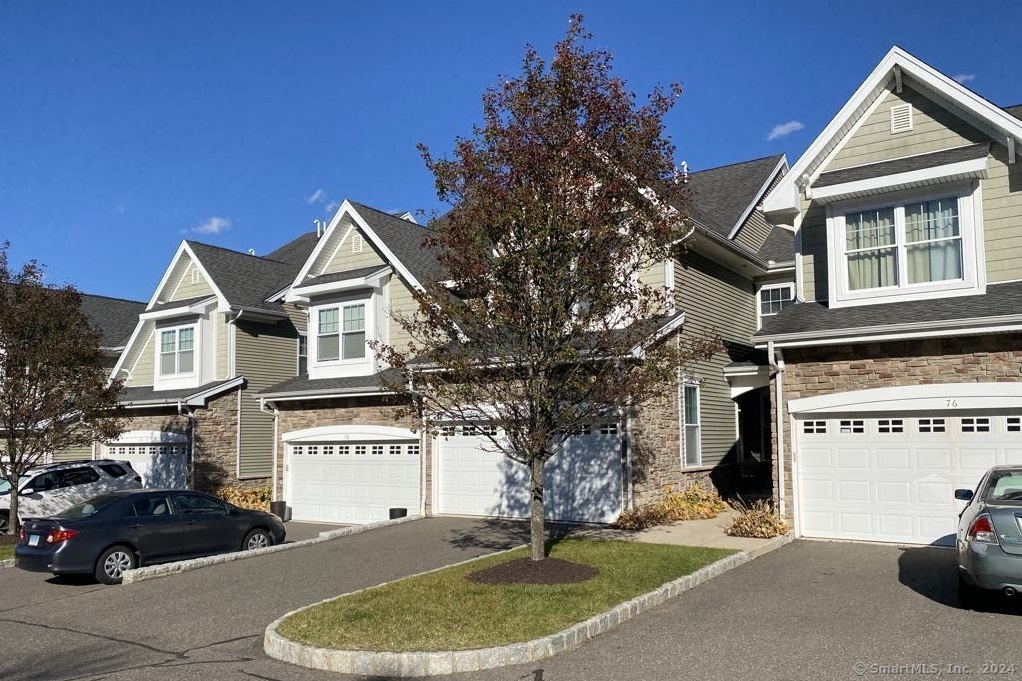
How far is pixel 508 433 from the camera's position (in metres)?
11.8

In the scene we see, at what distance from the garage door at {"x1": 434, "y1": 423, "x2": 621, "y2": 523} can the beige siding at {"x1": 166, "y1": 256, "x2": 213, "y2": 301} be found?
36.0 feet

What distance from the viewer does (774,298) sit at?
75.2 ft

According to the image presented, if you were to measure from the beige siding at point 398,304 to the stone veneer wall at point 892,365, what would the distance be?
10.4 m

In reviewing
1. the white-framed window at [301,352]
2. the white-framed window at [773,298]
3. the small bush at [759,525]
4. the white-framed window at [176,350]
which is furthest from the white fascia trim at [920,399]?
the white-framed window at [176,350]

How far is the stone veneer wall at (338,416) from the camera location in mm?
20659

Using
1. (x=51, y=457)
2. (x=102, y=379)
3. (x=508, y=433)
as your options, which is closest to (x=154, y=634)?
(x=508, y=433)

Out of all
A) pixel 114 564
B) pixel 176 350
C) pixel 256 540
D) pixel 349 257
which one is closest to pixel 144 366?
pixel 176 350

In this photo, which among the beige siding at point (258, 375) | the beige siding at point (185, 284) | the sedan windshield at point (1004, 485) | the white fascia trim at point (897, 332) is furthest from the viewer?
the beige siding at point (185, 284)

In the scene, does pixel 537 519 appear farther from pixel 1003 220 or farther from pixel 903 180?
pixel 1003 220

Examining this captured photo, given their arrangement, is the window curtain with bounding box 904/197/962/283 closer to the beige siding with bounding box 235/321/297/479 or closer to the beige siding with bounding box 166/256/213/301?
the beige siding with bounding box 235/321/297/479

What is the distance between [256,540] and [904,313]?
12208mm

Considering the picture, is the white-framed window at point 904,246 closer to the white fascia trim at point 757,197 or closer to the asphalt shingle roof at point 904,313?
the asphalt shingle roof at point 904,313

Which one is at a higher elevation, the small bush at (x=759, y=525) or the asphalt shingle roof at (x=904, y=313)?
the asphalt shingle roof at (x=904, y=313)

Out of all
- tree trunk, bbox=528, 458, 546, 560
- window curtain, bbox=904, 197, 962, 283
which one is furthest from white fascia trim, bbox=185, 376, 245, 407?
window curtain, bbox=904, 197, 962, 283
